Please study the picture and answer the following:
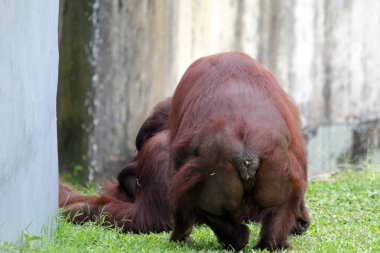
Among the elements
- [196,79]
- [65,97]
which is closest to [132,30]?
[65,97]

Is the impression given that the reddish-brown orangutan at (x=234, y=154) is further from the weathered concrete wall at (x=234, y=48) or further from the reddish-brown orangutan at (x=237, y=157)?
the weathered concrete wall at (x=234, y=48)

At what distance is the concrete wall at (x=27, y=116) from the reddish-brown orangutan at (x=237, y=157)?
0.75 m

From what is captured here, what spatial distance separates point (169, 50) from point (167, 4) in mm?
440

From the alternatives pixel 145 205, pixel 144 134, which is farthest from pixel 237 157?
pixel 144 134

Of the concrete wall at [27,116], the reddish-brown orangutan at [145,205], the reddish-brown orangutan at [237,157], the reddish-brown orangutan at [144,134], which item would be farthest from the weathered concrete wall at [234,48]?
the reddish-brown orangutan at [237,157]

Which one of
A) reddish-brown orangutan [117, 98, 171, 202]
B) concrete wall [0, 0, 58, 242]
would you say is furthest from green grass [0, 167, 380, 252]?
reddish-brown orangutan [117, 98, 171, 202]

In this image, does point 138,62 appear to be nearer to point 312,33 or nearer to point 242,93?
point 312,33

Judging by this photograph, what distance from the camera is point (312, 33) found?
348 inches

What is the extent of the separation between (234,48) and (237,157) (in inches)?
166

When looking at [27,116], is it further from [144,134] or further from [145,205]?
[144,134]

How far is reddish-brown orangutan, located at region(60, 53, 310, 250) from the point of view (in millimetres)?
4531

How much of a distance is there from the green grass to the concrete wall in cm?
17

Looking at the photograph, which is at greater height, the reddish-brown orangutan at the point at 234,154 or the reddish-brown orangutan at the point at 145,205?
the reddish-brown orangutan at the point at 234,154

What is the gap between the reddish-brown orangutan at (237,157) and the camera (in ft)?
14.9
